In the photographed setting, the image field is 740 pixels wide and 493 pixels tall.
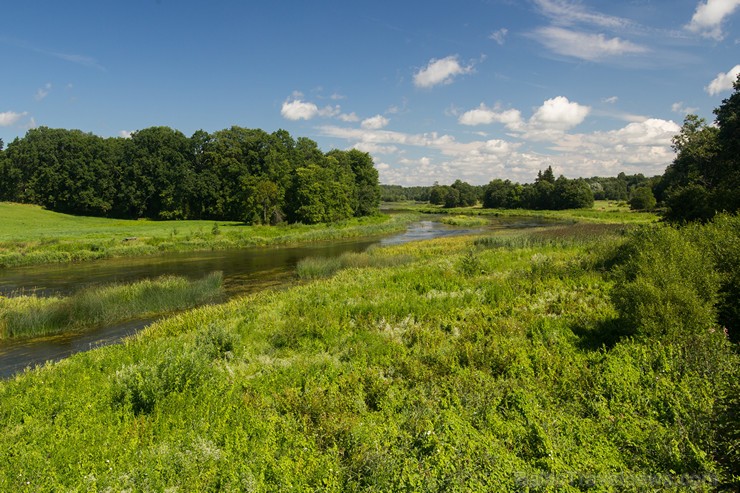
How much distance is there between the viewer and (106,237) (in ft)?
157

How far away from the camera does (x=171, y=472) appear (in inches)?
217

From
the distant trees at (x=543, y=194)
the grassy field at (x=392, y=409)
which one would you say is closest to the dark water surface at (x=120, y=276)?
the grassy field at (x=392, y=409)

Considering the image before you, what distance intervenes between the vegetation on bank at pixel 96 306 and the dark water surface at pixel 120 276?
784 mm

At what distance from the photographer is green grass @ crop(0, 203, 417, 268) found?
38062 millimetres

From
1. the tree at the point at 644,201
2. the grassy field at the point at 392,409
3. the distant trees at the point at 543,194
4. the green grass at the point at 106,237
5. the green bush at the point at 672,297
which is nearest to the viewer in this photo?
the grassy field at the point at 392,409

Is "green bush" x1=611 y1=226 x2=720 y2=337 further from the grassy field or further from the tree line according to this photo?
the tree line

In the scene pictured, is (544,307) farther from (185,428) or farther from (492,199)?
(492,199)

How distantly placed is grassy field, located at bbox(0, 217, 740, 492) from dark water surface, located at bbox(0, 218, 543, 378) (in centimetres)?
466

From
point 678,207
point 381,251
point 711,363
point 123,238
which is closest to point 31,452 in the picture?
point 711,363

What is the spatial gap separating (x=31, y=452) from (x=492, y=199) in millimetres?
148418

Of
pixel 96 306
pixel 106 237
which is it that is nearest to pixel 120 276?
pixel 96 306

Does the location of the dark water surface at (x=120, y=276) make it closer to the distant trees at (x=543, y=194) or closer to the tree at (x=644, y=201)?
the tree at (x=644, y=201)

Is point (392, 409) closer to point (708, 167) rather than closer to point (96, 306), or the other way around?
point (96, 306)

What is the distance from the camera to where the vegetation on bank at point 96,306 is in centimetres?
1681
